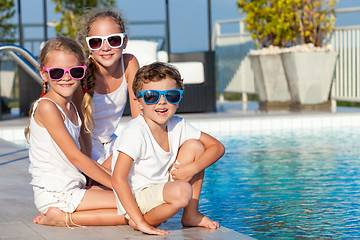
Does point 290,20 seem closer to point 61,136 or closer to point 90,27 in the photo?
point 90,27

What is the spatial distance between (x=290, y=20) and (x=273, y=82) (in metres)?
0.89

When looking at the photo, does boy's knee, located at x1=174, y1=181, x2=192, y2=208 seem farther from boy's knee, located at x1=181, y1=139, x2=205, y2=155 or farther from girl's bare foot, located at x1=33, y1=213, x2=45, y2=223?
girl's bare foot, located at x1=33, y1=213, x2=45, y2=223

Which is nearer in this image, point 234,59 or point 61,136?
point 61,136

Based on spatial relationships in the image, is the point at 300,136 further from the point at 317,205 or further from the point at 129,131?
the point at 129,131

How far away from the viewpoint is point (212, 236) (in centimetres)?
228

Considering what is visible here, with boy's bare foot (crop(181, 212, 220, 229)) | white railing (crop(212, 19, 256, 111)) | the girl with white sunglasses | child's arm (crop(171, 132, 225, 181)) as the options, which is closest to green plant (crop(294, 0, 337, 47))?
white railing (crop(212, 19, 256, 111))

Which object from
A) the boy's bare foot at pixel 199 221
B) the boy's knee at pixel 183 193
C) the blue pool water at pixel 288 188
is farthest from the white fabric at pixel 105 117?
the boy's knee at pixel 183 193

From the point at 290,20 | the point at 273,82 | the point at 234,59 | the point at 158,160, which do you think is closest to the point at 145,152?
the point at 158,160

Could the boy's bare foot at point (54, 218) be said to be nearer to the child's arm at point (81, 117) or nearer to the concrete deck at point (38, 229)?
the concrete deck at point (38, 229)

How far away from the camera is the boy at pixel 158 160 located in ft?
7.54

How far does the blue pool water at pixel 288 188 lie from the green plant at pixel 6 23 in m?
5.54

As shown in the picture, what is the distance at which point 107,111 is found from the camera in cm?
299

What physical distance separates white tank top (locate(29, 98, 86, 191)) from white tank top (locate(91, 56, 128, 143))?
0.43 metres

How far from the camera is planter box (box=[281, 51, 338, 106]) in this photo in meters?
8.27
